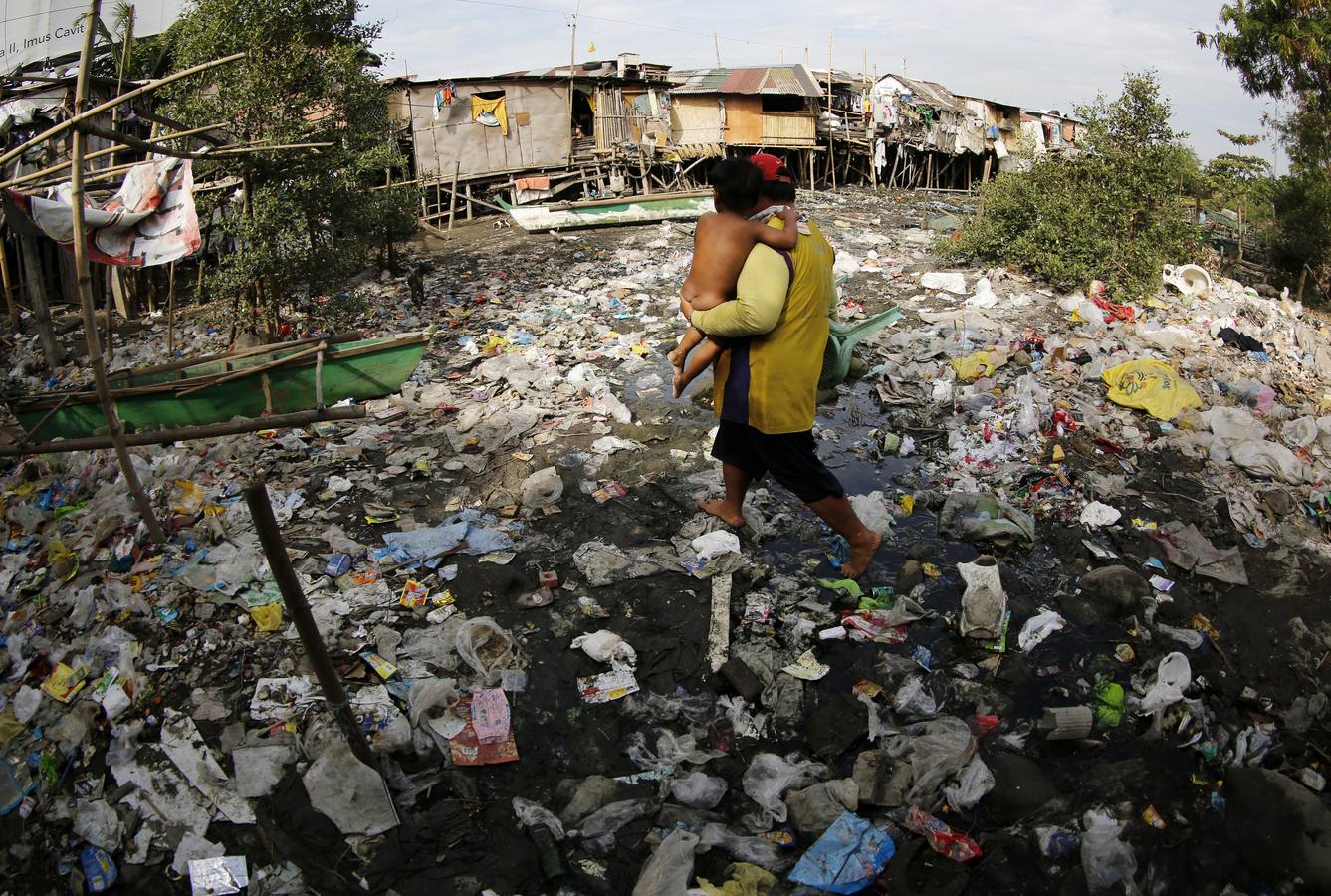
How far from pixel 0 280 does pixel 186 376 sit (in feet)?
22.3

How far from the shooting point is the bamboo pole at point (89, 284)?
308cm

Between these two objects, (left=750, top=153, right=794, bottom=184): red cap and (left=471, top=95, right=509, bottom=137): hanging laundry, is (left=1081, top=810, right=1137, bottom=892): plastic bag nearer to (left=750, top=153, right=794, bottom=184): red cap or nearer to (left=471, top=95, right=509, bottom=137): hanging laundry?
(left=750, top=153, right=794, bottom=184): red cap

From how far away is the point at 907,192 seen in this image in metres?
21.1

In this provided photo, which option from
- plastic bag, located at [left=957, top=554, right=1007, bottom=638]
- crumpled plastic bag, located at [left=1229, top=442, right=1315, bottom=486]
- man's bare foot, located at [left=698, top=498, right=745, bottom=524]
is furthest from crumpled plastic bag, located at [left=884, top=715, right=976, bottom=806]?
crumpled plastic bag, located at [left=1229, top=442, right=1315, bottom=486]

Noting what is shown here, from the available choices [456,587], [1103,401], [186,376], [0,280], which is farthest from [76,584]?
[0,280]

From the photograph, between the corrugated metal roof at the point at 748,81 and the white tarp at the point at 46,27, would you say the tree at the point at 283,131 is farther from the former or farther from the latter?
the corrugated metal roof at the point at 748,81

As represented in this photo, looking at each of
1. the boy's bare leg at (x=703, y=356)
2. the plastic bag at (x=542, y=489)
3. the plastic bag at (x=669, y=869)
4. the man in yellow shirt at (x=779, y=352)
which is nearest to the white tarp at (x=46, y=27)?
the plastic bag at (x=542, y=489)

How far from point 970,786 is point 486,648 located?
158 centimetres

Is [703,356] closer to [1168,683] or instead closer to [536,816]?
[536,816]

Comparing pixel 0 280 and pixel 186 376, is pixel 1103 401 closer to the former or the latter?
pixel 186 376

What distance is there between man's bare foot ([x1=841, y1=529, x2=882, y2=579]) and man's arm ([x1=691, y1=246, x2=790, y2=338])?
1.00 m

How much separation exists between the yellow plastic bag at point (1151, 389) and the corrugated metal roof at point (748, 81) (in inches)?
573

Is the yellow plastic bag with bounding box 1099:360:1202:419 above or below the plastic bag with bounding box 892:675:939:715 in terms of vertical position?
above

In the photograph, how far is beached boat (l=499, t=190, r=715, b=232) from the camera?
1300 centimetres
